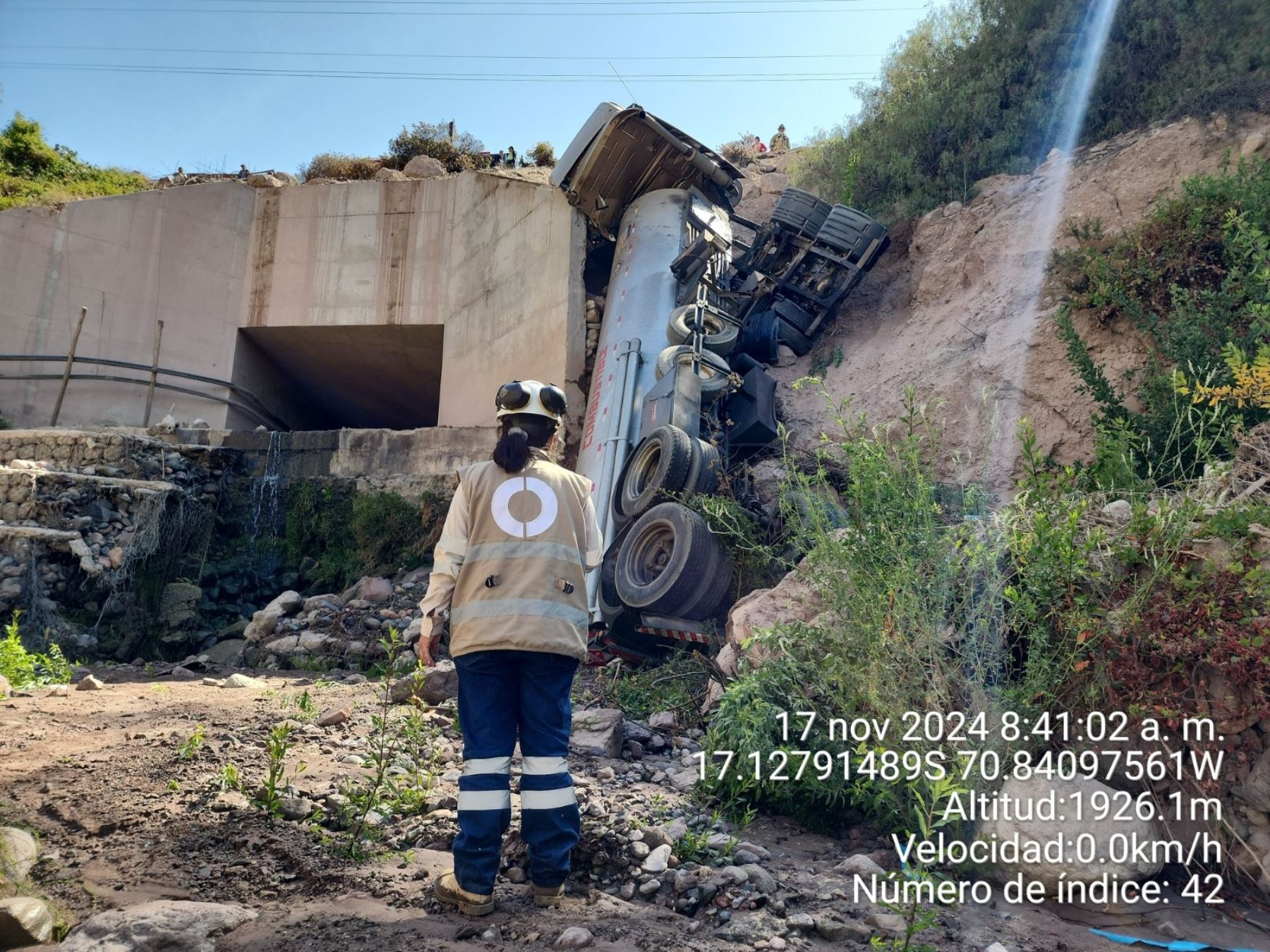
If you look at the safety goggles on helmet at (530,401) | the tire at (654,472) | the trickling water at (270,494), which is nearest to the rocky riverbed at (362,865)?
the safety goggles on helmet at (530,401)

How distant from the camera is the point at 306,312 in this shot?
41.8 feet

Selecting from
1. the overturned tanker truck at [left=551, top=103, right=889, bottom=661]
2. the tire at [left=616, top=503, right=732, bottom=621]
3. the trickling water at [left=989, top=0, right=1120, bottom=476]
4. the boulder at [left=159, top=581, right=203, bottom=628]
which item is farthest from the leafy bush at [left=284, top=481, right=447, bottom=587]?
the trickling water at [left=989, top=0, right=1120, bottom=476]

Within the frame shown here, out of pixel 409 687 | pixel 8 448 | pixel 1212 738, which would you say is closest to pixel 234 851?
pixel 409 687

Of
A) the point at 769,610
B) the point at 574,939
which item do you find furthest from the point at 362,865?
the point at 769,610

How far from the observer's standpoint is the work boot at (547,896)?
262 cm

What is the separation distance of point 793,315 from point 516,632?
7540 millimetres

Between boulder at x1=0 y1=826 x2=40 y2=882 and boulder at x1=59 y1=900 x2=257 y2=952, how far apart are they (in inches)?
16.2

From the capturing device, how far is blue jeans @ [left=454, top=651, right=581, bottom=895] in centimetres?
259

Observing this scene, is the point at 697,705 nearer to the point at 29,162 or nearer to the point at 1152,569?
the point at 1152,569

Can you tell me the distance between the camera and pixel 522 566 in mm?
2881

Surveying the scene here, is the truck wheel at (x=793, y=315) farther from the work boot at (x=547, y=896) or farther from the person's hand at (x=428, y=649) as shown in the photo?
the work boot at (x=547, y=896)

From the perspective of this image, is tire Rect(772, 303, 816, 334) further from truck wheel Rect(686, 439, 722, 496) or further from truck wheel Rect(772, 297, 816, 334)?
truck wheel Rect(686, 439, 722, 496)

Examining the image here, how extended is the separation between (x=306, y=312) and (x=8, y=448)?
14.0 ft

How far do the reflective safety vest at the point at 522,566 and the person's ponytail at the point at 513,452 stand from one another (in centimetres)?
3
